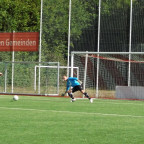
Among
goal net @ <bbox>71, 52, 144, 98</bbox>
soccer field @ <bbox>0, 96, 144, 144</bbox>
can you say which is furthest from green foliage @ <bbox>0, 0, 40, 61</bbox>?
soccer field @ <bbox>0, 96, 144, 144</bbox>

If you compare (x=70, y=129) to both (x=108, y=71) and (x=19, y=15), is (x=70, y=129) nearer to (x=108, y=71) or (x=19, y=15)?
(x=108, y=71)

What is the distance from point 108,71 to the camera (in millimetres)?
28984

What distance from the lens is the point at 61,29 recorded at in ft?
104

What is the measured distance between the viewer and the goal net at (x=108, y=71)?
93.2ft

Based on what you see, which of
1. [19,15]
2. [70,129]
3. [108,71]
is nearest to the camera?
[70,129]

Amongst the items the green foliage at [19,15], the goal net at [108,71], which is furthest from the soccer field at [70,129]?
the green foliage at [19,15]

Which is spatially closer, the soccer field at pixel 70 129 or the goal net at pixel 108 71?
the soccer field at pixel 70 129

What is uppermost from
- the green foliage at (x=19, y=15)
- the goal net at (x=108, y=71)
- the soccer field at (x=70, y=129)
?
the green foliage at (x=19, y=15)

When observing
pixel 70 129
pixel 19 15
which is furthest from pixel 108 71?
pixel 19 15

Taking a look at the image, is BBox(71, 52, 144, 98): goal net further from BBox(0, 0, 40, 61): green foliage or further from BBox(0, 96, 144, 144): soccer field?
BBox(0, 0, 40, 61): green foliage

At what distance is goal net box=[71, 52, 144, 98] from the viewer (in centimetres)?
2841

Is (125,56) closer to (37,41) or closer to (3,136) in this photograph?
(37,41)

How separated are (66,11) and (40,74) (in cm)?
434

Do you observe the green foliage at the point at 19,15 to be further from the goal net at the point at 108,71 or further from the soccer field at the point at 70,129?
the soccer field at the point at 70,129
